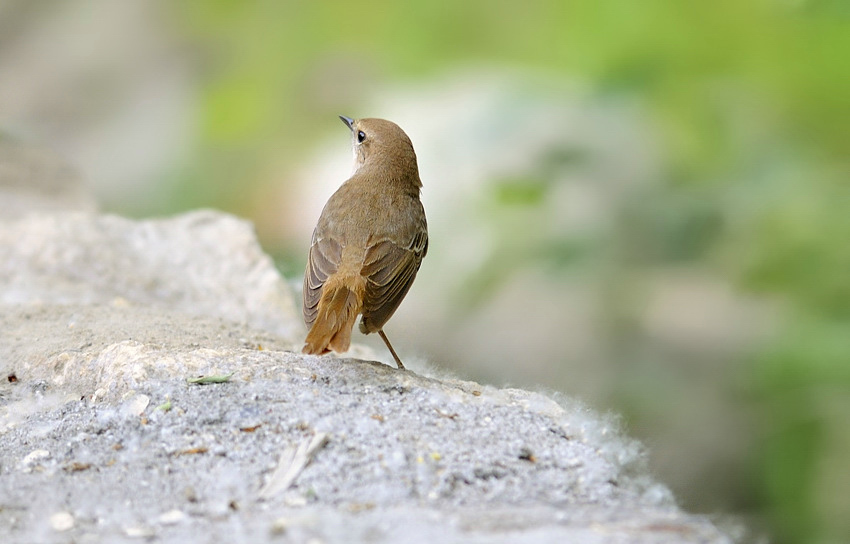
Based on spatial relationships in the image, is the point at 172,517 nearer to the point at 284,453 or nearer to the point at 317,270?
the point at 284,453

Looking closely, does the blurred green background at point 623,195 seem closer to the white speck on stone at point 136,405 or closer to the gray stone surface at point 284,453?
the gray stone surface at point 284,453

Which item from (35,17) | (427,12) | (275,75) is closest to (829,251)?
(427,12)

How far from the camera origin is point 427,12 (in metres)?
6.29

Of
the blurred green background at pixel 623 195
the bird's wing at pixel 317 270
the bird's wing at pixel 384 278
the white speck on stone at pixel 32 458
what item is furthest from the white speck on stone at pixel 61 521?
the blurred green background at pixel 623 195

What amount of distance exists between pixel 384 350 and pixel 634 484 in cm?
262

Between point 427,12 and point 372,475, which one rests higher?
point 427,12

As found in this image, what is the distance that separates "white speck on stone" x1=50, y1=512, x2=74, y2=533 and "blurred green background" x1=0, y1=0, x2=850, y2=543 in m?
1.65

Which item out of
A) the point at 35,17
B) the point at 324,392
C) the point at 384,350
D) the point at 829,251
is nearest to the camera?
the point at 324,392

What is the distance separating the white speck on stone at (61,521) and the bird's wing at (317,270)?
1193mm

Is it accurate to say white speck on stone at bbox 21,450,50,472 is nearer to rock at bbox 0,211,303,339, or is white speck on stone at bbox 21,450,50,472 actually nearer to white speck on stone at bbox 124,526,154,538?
white speck on stone at bbox 124,526,154,538

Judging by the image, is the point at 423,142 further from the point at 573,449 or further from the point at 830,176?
the point at 573,449

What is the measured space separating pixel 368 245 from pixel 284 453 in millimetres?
1210

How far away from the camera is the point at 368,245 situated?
3.73 meters

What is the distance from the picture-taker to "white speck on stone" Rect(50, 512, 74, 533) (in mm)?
2430
